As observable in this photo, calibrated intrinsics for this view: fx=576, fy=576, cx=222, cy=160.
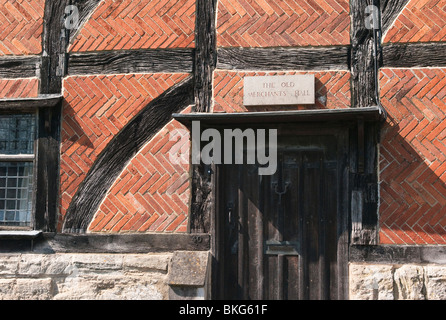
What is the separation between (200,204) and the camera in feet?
21.1

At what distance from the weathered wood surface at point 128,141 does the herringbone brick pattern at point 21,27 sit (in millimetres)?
1522

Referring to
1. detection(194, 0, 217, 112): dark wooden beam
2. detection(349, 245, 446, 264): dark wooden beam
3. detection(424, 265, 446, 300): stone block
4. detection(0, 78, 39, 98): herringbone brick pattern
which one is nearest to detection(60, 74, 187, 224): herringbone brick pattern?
detection(194, 0, 217, 112): dark wooden beam

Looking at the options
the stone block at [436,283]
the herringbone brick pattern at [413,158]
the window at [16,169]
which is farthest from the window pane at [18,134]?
the stone block at [436,283]

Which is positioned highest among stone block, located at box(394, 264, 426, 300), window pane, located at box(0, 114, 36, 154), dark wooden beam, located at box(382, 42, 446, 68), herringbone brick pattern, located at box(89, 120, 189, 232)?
dark wooden beam, located at box(382, 42, 446, 68)

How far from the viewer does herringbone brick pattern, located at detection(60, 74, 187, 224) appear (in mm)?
6574

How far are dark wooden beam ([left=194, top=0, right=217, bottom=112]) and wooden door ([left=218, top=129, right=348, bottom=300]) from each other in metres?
0.84

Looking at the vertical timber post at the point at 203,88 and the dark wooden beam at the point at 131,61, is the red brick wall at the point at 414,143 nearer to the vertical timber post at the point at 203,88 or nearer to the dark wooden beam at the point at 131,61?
the vertical timber post at the point at 203,88

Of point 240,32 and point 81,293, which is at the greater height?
point 240,32

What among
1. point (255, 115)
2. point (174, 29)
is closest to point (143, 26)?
point (174, 29)

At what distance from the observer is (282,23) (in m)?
6.47

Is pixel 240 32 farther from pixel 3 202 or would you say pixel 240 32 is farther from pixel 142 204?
pixel 3 202

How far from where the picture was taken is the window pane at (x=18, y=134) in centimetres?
680

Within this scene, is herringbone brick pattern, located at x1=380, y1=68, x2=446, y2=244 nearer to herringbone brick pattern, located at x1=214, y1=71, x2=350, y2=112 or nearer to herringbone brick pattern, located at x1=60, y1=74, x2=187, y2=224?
herringbone brick pattern, located at x1=214, y1=71, x2=350, y2=112

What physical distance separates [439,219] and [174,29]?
3.58 metres
